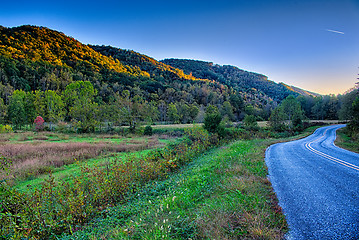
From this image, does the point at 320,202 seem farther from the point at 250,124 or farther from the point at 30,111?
the point at 30,111

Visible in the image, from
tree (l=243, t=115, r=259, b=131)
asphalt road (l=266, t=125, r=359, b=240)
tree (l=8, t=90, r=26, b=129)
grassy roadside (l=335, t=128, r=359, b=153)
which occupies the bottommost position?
tree (l=8, t=90, r=26, b=129)

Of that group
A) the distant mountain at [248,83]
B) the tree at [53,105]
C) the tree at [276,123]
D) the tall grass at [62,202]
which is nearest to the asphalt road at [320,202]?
the tall grass at [62,202]

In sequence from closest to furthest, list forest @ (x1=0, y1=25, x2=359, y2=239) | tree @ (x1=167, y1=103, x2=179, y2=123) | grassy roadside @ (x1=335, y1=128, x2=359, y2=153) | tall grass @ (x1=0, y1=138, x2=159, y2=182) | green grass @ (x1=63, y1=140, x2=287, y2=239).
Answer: green grass @ (x1=63, y1=140, x2=287, y2=239) < forest @ (x1=0, y1=25, x2=359, y2=239) < tall grass @ (x1=0, y1=138, x2=159, y2=182) < grassy roadside @ (x1=335, y1=128, x2=359, y2=153) < tree @ (x1=167, y1=103, x2=179, y2=123)

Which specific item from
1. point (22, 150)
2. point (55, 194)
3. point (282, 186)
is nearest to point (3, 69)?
point (22, 150)

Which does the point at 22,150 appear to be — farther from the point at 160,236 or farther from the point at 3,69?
the point at 3,69

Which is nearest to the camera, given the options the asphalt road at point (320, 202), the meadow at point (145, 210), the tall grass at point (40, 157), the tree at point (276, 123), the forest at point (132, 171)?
the asphalt road at point (320, 202)

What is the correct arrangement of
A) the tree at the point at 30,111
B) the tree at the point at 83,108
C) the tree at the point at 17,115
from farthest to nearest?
1. the tree at the point at 30,111
2. the tree at the point at 17,115
3. the tree at the point at 83,108

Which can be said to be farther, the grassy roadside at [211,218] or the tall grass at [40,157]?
the tall grass at [40,157]

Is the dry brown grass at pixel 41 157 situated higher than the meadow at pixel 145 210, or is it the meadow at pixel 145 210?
the meadow at pixel 145 210

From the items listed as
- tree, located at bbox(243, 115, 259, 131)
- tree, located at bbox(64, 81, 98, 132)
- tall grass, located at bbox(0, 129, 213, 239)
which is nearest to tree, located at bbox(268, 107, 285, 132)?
tree, located at bbox(243, 115, 259, 131)

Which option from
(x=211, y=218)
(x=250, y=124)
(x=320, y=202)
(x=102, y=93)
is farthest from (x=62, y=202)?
(x=102, y=93)

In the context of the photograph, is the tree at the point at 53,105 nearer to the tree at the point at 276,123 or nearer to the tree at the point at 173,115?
the tree at the point at 173,115

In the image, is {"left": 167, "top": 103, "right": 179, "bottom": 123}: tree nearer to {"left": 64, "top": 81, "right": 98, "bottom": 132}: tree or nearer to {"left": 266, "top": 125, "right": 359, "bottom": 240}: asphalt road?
{"left": 64, "top": 81, "right": 98, "bottom": 132}: tree

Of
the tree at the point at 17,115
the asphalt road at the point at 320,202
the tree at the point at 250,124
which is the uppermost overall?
the asphalt road at the point at 320,202
